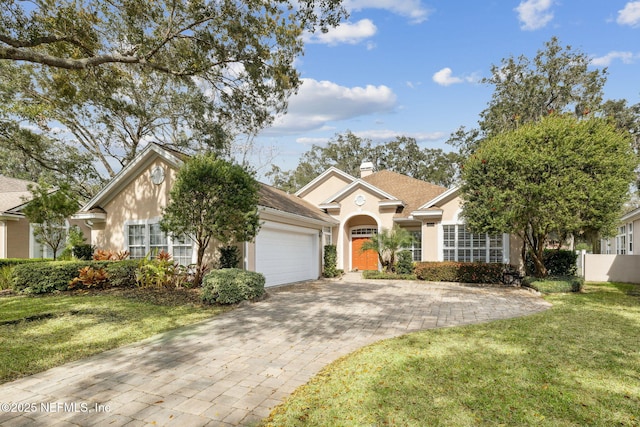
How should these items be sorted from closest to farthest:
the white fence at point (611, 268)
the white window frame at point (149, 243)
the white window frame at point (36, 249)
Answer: the white window frame at point (149, 243) < the white fence at point (611, 268) < the white window frame at point (36, 249)

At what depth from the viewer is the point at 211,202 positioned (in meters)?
10.9

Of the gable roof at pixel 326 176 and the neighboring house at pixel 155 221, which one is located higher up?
the gable roof at pixel 326 176

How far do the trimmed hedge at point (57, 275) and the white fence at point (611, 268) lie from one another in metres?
20.7

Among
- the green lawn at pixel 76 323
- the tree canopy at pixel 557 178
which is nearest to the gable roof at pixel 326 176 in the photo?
the tree canopy at pixel 557 178

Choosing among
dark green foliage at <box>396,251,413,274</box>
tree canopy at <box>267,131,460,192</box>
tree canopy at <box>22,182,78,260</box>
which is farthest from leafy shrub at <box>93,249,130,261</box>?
tree canopy at <box>267,131,460,192</box>

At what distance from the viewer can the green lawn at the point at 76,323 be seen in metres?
5.60

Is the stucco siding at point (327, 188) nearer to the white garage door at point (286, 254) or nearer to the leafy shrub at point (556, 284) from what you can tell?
the white garage door at point (286, 254)

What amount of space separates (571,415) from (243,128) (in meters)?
13.2

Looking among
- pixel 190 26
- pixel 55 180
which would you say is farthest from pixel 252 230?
pixel 55 180

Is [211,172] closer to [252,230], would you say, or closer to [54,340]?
[252,230]

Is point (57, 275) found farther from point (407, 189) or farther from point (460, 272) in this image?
point (407, 189)

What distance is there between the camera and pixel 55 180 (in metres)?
23.9

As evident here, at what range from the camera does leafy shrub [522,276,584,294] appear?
40.8 feet

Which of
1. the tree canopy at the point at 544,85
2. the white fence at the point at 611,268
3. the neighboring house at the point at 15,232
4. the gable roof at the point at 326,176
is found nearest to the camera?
the white fence at the point at 611,268
